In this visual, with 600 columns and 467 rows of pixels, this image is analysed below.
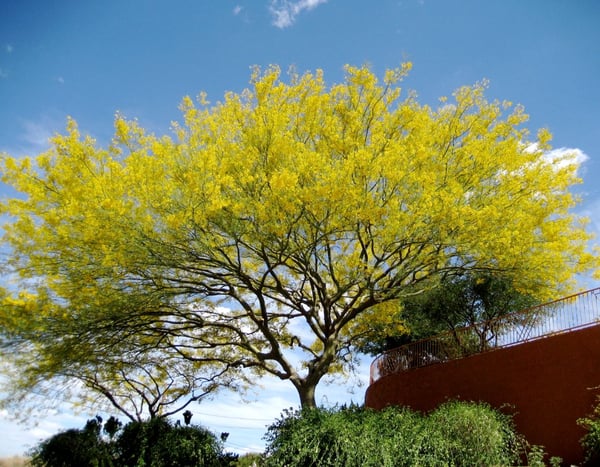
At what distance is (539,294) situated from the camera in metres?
10.2

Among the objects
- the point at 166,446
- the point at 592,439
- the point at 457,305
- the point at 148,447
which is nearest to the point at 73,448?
the point at 148,447

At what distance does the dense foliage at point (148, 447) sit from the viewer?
27.7 feet

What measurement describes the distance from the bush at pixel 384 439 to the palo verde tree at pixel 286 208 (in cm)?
255

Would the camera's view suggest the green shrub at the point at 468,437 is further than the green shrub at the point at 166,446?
No

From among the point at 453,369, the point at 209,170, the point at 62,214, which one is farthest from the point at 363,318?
the point at 62,214

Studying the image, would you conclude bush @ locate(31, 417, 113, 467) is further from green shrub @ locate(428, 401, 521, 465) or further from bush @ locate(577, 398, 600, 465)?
bush @ locate(577, 398, 600, 465)

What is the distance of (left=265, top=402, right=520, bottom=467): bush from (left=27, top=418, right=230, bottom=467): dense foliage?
165 centimetres

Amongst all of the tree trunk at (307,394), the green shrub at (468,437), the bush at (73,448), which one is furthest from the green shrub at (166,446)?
the green shrub at (468,437)

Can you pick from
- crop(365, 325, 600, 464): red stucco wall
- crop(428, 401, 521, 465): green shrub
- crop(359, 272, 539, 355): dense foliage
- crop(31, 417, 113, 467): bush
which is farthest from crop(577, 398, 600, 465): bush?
crop(31, 417, 113, 467): bush

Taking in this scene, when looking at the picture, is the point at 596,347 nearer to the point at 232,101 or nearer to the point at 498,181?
the point at 498,181

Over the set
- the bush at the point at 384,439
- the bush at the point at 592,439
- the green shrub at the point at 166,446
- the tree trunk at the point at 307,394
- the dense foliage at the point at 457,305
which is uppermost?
the dense foliage at the point at 457,305

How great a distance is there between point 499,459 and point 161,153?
24.0 ft

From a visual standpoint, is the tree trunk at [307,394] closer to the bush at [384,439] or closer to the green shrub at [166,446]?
the bush at [384,439]

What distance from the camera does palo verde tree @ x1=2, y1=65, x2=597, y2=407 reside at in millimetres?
8250
